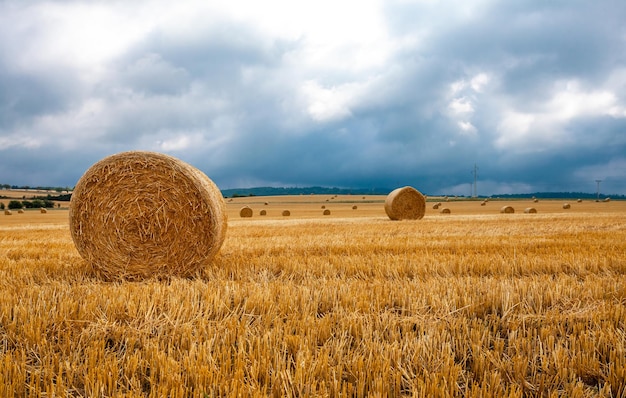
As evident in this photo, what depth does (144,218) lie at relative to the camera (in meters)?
6.89

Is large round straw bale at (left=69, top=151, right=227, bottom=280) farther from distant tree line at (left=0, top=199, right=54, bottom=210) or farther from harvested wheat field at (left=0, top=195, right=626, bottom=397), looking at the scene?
distant tree line at (left=0, top=199, right=54, bottom=210)

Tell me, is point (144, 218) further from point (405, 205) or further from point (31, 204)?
point (31, 204)

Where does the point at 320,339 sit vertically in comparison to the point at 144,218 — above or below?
below

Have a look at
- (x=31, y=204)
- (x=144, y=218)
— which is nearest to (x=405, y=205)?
(x=144, y=218)

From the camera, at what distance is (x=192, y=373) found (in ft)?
8.91

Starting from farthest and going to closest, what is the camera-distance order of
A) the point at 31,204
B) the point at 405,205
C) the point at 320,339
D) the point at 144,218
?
the point at 31,204, the point at 405,205, the point at 144,218, the point at 320,339

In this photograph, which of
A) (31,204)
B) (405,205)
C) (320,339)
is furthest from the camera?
(31,204)

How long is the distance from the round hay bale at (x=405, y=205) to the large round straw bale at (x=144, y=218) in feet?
50.3

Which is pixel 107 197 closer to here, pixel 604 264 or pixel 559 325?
pixel 559 325

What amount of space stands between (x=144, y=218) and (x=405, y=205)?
1634 cm

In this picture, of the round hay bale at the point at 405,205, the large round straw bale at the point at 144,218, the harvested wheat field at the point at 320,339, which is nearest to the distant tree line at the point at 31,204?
the round hay bale at the point at 405,205

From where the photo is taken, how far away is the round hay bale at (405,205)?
2138 centimetres

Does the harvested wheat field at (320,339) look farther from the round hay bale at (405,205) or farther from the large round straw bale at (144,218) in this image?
the round hay bale at (405,205)

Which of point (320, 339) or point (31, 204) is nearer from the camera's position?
point (320, 339)
